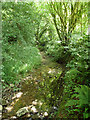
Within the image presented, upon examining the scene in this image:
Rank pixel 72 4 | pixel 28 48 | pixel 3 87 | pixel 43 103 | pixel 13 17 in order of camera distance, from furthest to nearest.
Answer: pixel 72 4 < pixel 28 48 < pixel 13 17 < pixel 3 87 < pixel 43 103

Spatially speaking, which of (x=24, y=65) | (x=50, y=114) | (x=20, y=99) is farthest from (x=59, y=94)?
(x=24, y=65)

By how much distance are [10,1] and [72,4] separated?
173 inches

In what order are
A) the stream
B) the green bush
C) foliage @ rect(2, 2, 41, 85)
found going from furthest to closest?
foliage @ rect(2, 2, 41, 85)
the green bush
the stream

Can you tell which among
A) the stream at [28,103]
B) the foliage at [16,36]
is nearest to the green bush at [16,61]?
the foliage at [16,36]

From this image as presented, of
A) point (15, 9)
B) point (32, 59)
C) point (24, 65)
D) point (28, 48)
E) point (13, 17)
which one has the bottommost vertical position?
point (24, 65)

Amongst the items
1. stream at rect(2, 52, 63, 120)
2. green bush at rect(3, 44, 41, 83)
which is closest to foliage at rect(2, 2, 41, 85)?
green bush at rect(3, 44, 41, 83)

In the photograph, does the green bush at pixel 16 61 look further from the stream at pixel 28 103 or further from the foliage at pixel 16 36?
the stream at pixel 28 103

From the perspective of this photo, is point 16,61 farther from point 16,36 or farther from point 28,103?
point 28,103

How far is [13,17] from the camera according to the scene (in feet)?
17.4

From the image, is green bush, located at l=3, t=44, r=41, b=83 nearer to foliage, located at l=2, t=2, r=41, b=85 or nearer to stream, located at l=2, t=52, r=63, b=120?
foliage, located at l=2, t=2, r=41, b=85

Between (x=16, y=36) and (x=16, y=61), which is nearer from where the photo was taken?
(x=16, y=61)

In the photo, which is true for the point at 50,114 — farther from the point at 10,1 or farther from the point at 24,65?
the point at 10,1

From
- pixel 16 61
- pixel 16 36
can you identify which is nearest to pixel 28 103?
pixel 16 61

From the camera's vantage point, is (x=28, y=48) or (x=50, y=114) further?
(x=28, y=48)
